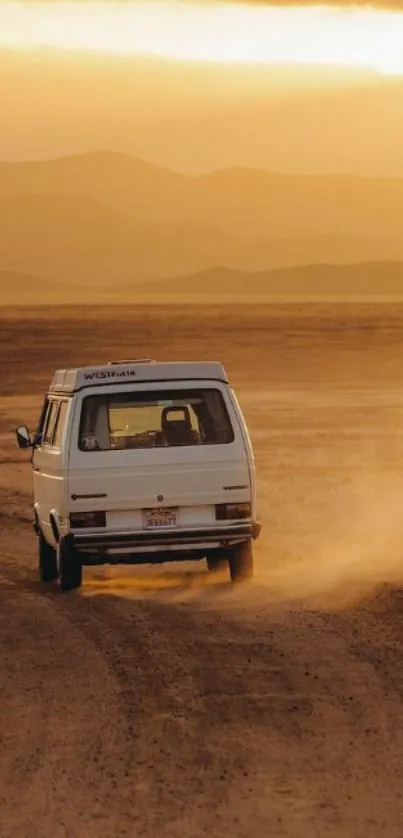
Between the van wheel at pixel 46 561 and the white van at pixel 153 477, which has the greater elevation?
the white van at pixel 153 477

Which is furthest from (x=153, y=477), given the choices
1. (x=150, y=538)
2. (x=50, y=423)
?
(x=50, y=423)

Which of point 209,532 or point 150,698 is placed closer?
point 150,698

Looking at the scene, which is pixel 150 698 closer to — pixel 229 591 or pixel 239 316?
pixel 229 591

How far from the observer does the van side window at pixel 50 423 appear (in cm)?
2005

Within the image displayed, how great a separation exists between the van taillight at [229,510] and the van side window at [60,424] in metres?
1.60

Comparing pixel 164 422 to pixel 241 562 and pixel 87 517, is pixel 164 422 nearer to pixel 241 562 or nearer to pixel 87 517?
pixel 87 517

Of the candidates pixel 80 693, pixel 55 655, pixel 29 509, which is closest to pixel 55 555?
pixel 55 655

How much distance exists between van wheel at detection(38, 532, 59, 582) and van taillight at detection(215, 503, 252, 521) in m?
2.22

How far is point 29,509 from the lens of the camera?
30.7m

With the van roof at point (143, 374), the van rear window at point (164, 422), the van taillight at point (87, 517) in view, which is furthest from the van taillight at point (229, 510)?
the van roof at point (143, 374)

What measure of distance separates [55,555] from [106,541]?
1.85 meters

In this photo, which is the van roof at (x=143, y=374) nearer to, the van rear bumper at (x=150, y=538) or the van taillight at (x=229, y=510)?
the van taillight at (x=229, y=510)

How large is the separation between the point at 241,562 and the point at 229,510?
0.78 meters

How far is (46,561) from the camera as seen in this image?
20312 mm
